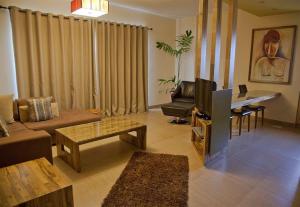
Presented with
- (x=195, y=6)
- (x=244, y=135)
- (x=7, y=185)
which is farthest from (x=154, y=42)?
(x=7, y=185)

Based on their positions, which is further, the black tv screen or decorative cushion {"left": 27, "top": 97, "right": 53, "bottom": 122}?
decorative cushion {"left": 27, "top": 97, "right": 53, "bottom": 122}

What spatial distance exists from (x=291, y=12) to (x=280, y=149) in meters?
2.81

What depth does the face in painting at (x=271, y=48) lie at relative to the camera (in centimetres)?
469

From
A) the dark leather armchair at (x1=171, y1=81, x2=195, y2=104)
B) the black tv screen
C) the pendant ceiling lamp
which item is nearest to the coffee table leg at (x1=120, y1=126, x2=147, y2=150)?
the black tv screen

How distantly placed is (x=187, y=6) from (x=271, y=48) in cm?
208

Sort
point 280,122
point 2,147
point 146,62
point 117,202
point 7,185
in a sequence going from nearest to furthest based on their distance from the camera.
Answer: point 7,185
point 117,202
point 2,147
point 280,122
point 146,62

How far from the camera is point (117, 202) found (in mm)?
2109

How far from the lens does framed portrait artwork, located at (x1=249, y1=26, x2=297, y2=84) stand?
454 centimetres

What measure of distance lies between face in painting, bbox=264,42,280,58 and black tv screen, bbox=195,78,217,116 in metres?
2.38

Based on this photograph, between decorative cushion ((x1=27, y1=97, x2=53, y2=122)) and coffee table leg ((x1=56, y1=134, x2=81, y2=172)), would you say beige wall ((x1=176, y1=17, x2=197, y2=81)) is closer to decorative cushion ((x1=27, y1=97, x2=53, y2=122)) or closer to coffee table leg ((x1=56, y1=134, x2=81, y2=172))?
decorative cushion ((x1=27, y1=97, x2=53, y2=122))

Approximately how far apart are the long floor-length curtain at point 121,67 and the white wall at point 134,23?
1.05ft

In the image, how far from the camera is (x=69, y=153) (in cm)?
286

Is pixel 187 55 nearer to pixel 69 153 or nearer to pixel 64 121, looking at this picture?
pixel 64 121

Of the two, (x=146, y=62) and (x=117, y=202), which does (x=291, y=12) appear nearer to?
(x=146, y=62)
